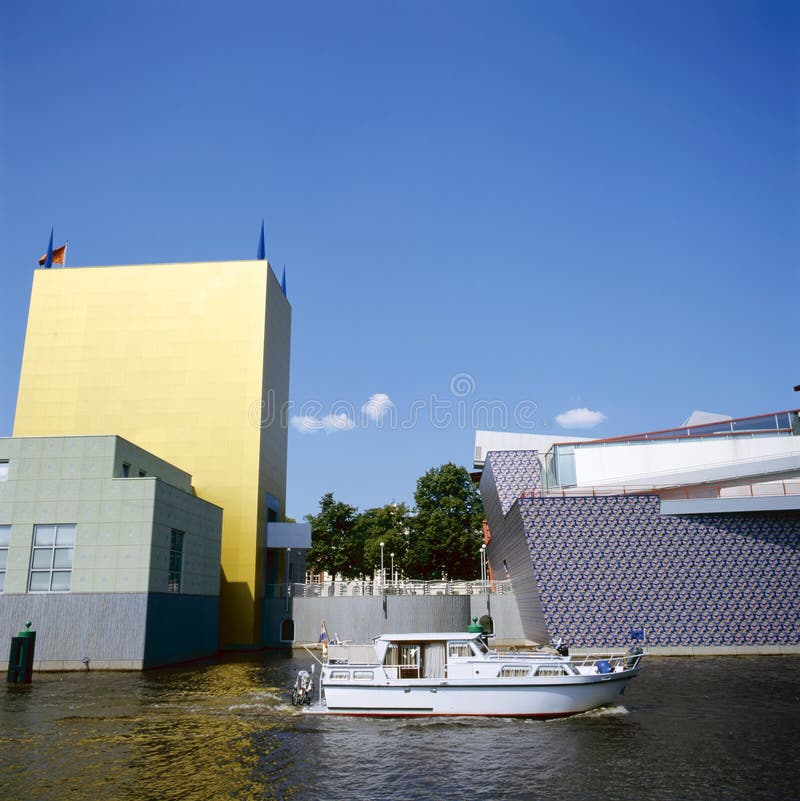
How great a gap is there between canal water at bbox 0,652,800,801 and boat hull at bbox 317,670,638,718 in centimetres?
39

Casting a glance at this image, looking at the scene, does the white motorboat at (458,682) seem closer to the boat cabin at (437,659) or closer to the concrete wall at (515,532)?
the boat cabin at (437,659)

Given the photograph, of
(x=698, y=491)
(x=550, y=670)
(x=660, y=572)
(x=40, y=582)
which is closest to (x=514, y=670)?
(x=550, y=670)

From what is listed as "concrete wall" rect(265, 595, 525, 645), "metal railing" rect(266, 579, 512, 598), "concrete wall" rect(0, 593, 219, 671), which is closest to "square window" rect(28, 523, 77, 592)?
"concrete wall" rect(0, 593, 219, 671)

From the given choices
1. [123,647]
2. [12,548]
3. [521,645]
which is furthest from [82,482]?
[521,645]

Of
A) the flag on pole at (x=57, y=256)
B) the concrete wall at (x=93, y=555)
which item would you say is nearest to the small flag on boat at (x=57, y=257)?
the flag on pole at (x=57, y=256)

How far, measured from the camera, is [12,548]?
35375 millimetres

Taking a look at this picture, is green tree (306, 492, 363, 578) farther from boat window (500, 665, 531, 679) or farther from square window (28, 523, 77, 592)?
boat window (500, 665, 531, 679)

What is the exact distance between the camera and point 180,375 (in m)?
52.9

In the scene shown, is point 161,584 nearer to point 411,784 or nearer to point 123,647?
point 123,647

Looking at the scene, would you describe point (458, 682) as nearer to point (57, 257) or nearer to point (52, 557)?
point (52, 557)

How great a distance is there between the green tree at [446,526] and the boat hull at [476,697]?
4646cm

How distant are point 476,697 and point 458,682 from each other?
667mm

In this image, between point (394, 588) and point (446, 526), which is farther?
point (446, 526)

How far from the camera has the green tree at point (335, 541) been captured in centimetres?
7538
